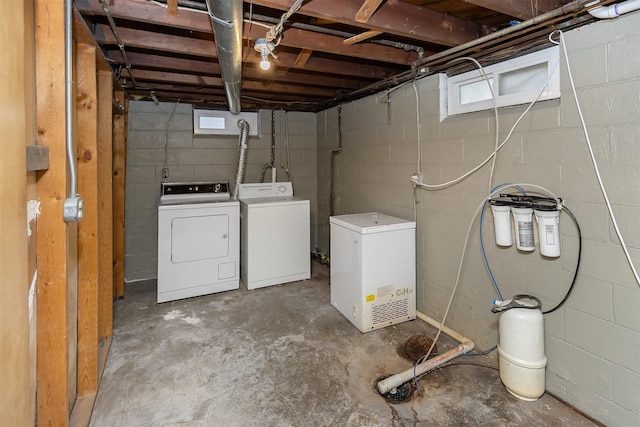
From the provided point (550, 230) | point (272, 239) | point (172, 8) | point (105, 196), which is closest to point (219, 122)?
point (272, 239)

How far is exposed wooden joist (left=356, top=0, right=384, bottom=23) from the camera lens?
1.68m

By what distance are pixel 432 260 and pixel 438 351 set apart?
0.70m

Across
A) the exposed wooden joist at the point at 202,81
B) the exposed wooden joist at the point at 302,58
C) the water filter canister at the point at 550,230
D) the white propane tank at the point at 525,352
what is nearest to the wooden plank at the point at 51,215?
the exposed wooden joist at the point at 302,58

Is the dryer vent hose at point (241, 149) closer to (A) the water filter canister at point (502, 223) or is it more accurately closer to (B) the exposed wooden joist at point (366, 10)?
(B) the exposed wooden joist at point (366, 10)

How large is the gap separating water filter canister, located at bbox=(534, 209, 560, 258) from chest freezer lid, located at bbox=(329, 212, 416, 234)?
103 cm

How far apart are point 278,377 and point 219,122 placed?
3067 mm

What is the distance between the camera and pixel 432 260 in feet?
9.05

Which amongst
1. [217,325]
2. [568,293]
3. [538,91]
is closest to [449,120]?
[538,91]

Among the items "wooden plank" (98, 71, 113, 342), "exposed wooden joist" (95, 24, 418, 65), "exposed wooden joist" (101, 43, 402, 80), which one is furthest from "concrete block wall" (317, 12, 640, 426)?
"wooden plank" (98, 71, 113, 342)

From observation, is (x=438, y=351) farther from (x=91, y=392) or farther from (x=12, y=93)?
(x=12, y=93)

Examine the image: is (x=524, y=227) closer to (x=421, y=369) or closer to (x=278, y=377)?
(x=421, y=369)

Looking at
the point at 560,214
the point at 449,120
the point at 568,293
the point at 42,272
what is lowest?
the point at 568,293

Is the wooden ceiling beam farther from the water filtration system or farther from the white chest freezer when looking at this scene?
the water filtration system

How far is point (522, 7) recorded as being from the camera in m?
1.74
